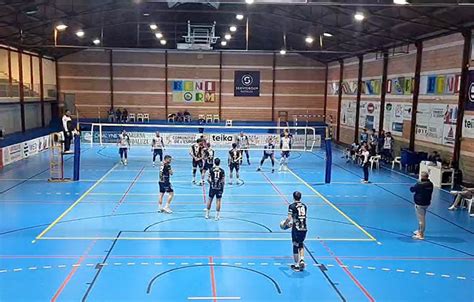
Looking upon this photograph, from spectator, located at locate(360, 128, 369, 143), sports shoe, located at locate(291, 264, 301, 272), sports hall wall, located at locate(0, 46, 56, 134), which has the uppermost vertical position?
sports hall wall, located at locate(0, 46, 56, 134)

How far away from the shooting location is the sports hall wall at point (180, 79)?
44.6 meters

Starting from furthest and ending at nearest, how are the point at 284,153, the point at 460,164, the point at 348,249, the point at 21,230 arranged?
1. the point at 284,153
2. the point at 460,164
3. the point at 21,230
4. the point at 348,249

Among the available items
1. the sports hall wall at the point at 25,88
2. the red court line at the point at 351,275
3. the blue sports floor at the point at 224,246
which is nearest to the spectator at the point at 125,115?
the sports hall wall at the point at 25,88

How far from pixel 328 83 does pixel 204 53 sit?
42.0 feet

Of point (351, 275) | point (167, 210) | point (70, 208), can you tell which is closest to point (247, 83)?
point (167, 210)

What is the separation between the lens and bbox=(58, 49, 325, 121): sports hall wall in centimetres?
4462

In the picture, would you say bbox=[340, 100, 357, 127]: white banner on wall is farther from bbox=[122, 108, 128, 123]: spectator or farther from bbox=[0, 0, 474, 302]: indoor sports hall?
bbox=[122, 108, 128, 123]: spectator

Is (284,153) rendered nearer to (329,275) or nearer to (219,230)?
(219,230)

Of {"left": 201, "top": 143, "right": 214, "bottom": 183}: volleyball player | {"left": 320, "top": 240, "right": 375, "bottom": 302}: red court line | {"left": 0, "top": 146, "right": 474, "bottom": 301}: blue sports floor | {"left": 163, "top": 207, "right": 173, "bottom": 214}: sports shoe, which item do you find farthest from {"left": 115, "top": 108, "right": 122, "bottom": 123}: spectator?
{"left": 320, "top": 240, "right": 375, "bottom": 302}: red court line

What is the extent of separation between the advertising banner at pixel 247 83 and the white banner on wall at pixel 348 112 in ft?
29.2

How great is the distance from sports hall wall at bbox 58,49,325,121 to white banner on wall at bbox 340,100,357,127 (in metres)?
5.59

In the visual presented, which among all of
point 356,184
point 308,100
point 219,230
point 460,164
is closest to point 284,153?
point 356,184

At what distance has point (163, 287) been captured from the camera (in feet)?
33.4

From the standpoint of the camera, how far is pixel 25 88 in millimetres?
37750
